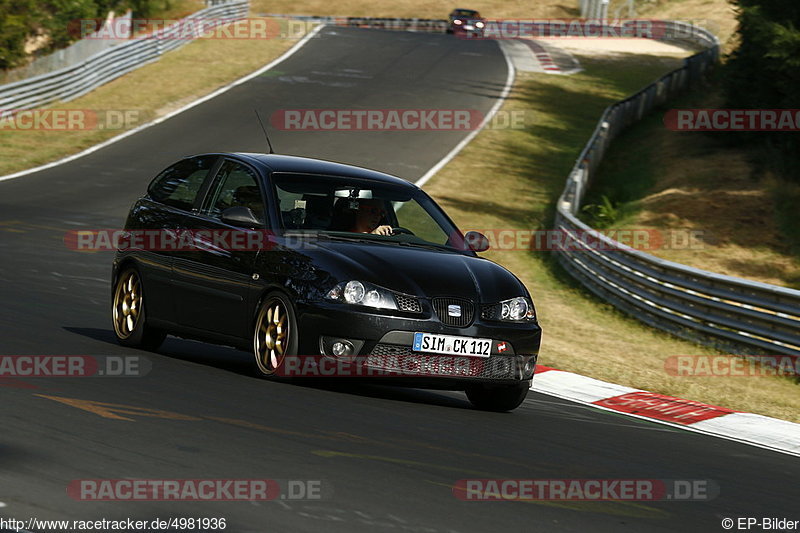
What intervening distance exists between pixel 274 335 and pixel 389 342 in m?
0.88

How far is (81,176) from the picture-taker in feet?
85.4

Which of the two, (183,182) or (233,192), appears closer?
(233,192)

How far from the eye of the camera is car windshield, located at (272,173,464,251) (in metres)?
9.08

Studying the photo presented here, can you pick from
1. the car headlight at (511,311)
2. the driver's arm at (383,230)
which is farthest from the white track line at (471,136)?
the car headlight at (511,311)

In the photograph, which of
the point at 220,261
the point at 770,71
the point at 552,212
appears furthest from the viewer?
the point at 770,71

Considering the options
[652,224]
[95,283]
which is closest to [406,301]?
[95,283]

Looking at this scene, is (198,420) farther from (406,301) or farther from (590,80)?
(590,80)

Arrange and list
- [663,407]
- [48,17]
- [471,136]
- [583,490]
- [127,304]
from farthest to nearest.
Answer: [48,17] < [471,136] < [663,407] < [127,304] < [583,490]

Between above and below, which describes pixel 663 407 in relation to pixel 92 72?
above

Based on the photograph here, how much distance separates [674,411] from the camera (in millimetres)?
10430

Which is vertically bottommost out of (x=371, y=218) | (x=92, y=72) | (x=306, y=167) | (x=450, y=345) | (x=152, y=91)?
(x=152, y=91)

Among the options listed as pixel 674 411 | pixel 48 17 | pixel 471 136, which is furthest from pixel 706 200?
pixel 48 17

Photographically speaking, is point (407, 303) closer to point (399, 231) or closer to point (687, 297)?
point (399, 231)

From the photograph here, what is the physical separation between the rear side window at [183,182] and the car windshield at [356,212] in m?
0.92
